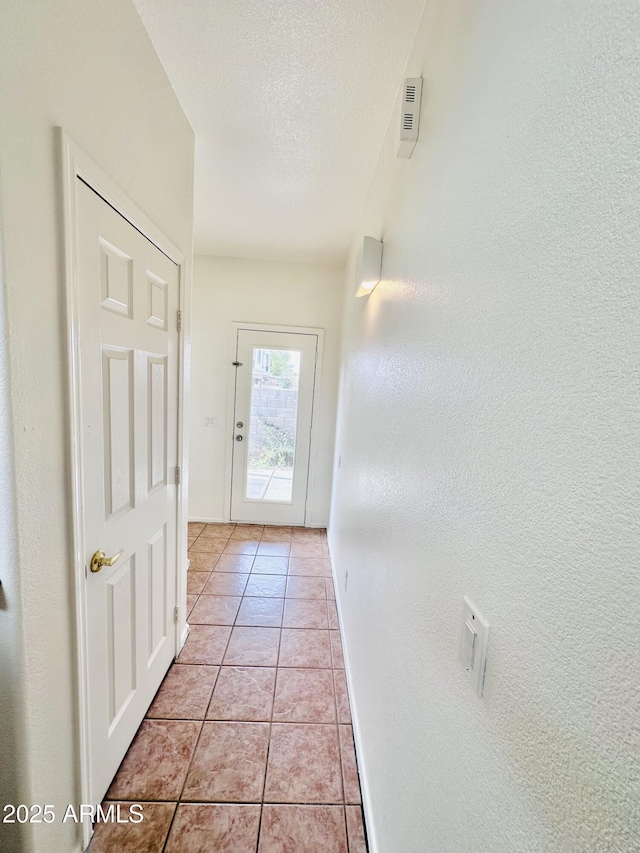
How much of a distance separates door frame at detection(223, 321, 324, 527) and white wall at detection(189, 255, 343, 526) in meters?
0.03

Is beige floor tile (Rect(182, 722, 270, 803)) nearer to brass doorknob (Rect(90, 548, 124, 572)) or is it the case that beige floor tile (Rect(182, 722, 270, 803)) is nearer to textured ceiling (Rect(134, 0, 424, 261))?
brass doorknob (Rect(90, 548, 124, 572))

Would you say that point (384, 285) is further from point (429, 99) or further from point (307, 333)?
point (307, 333)

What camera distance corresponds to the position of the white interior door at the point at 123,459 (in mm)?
1044

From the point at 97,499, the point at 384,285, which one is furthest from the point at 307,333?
the point at 97,499

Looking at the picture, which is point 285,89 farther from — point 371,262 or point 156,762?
point 156,762

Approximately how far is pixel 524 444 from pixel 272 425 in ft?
10.4

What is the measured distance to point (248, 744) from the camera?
1.45 meters

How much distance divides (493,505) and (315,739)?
1.54m

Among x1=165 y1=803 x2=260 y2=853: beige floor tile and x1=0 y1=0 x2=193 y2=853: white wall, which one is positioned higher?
x1=0 y1=0 x2=193 y2=853: white wall

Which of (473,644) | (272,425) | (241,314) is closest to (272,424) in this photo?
(272,425)

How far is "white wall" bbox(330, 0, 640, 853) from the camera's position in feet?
1.15

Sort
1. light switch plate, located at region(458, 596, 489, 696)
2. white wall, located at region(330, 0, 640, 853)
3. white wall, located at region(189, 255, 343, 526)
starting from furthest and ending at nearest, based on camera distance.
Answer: white wall, located at region(189, 255, 343, 526), light switch plate, located at region(458, 596, 489, 696), white wall, located at region(330, 0, 640, 853)

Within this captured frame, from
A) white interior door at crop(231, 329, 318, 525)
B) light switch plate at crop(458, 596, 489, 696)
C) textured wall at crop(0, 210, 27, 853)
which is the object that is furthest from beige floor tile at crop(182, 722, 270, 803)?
white interior door at crop(231, 329, 318, 525)

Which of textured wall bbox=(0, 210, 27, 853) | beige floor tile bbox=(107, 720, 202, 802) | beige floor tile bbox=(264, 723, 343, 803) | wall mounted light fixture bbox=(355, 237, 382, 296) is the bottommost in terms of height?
beige floor tile bbox=(107, 720, 202, 802)
